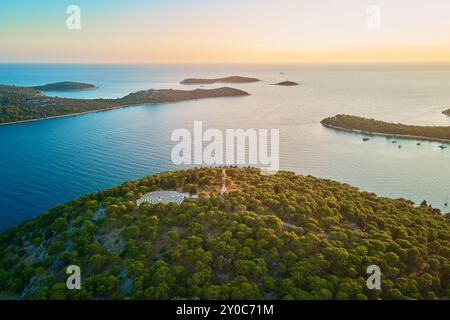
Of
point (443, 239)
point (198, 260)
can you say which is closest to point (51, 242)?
point (198, 260)

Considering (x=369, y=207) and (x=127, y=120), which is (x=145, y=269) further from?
(x=127, y=120)

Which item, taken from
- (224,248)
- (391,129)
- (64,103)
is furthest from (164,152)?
(64,103)

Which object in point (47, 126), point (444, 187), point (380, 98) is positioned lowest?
point (444, 187)

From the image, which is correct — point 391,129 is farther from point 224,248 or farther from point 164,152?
point 224,248

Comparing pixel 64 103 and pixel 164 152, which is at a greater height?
pixel 64 103

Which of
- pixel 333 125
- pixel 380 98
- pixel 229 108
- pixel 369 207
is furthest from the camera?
pixel 380 98

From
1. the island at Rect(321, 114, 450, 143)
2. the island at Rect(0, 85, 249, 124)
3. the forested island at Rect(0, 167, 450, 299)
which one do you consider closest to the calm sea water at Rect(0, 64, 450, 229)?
the island at Rect(321, 114, 450, 143)

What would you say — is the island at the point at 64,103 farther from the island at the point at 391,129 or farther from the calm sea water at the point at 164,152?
the island at the point at 391,129
